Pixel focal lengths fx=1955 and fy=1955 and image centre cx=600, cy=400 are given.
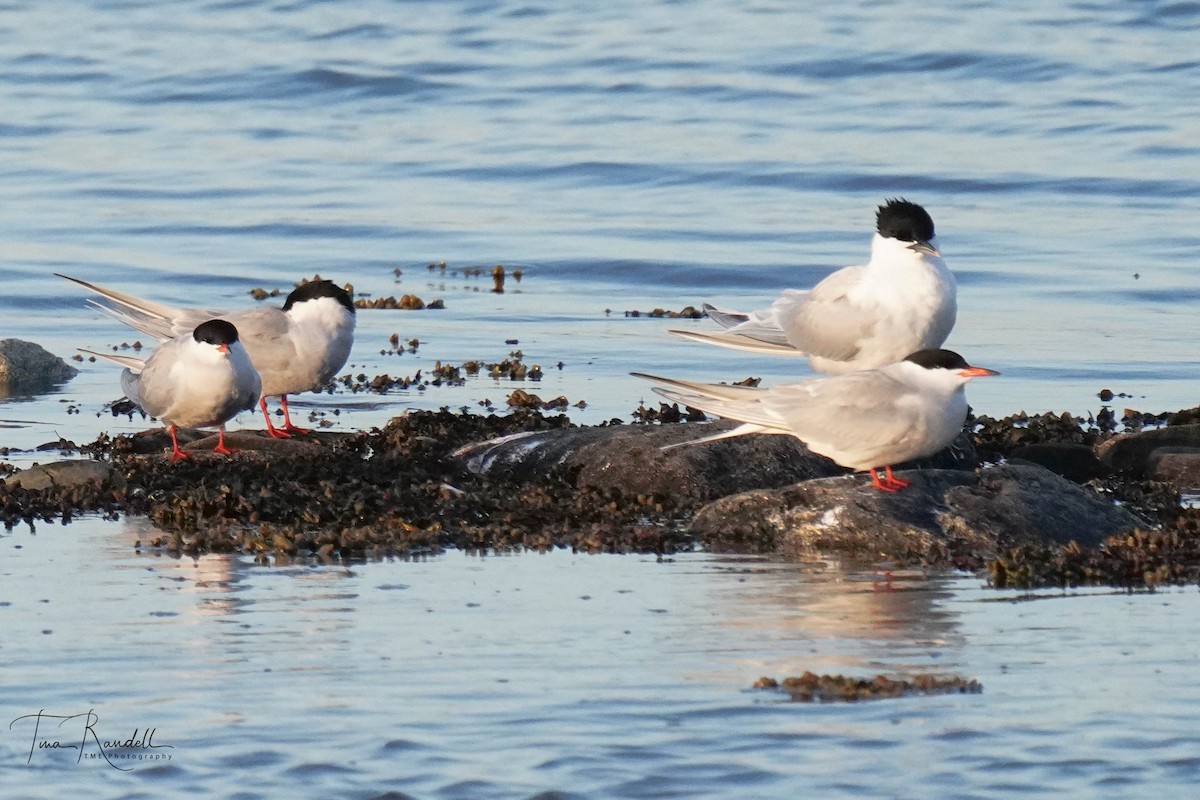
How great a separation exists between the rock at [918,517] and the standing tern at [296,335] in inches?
105

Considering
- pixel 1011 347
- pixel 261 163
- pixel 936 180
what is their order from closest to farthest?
Answer: pixel 1011 347
pixel 936 180
pixel 261 163

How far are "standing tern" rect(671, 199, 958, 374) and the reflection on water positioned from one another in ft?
6.65

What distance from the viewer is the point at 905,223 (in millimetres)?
8125

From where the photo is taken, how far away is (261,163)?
19156 millimetres

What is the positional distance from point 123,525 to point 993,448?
145 inches

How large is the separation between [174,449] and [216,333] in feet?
1.78

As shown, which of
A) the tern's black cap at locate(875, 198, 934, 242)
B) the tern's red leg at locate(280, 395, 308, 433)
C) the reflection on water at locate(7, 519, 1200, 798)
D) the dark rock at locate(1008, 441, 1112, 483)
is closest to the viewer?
the reflection on water at locate(7, 519, 1200, 798)

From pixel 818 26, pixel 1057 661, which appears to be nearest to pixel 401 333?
pixel 1057 661

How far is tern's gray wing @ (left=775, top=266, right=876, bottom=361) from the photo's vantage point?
8148 millimetres

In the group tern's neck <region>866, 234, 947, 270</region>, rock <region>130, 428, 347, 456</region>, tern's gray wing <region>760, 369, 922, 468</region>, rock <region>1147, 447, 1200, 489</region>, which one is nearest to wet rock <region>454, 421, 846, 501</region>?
tern's gray wing <region>760, 369, 922, 468</region>

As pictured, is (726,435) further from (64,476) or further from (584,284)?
(584,284)

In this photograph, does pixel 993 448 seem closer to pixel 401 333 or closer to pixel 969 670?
pixel 969 670

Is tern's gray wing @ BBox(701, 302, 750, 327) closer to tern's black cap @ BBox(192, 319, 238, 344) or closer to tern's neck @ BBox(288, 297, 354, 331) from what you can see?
tern's neck @ BBox(288, 297, 354, 331)

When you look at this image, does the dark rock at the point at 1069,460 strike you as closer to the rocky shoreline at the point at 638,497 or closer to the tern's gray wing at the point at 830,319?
the rocky shoreline at the point at 638,497
